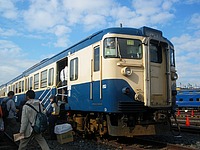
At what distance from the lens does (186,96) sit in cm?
2666

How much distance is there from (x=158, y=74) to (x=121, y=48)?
158cm

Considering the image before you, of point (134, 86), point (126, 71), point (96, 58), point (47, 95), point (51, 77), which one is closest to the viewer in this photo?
point (126, 71)

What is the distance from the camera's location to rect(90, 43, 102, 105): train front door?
848 centimetres

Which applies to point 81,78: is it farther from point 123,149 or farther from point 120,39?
point 123,149

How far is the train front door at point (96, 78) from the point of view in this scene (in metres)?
8.48

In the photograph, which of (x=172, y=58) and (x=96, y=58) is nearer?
(x=96, y=58)

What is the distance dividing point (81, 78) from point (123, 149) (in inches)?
120

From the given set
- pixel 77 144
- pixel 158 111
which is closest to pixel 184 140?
pixel 158 111

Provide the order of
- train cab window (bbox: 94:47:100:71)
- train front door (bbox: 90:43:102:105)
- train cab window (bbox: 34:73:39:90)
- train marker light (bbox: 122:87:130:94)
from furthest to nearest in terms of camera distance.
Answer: train cab window (bbox: 34:73:39:90)
train cab window (bbox: 94:47:100:71)
train front door (bbox: 90:43:102:105)
train marker light (bbox: 122:87:130:94)

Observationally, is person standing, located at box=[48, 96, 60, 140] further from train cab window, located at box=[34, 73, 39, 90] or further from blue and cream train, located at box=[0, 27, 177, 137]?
train cab window, located at box=[34, 73, 39, 90]

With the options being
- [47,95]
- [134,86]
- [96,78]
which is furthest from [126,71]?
[47,95]

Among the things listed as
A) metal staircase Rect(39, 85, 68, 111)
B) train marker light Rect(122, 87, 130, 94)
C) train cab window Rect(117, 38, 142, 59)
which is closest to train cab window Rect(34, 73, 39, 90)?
metal staircase Rect(39, 85, 68, 111)

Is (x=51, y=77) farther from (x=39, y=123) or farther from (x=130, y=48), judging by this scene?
(x=39, y=123)

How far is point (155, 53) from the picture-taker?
9039 mm
